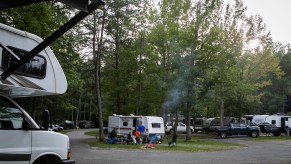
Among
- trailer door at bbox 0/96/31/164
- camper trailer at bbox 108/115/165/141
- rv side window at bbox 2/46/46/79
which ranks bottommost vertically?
camper trailer at bbox 108/115/165/141

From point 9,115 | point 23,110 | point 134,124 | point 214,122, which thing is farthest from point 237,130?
point 9,115

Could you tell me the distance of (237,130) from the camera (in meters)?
39.4

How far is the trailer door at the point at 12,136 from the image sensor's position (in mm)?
6336

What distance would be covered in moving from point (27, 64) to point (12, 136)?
1.30 metres

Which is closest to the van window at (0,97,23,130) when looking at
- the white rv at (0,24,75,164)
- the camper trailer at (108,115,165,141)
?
the white rv at (0,24,75,164)

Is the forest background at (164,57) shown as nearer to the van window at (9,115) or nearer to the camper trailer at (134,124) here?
the camper trailer at (134,124)

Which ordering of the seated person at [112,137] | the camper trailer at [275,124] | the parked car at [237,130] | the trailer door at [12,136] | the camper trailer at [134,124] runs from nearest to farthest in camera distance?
the trailer door at [12,136], the seated person at [112,137], the camper trailer at [134,124], the parked car at [237,130], the camper trailer at [275,124]

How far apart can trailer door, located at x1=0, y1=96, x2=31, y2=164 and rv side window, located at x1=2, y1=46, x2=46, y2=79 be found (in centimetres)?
58

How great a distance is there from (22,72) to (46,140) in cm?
134

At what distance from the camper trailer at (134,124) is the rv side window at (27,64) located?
22.9 m

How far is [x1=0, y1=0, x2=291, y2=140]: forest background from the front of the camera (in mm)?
31047

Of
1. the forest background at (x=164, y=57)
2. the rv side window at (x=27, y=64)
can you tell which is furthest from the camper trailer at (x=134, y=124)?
the rv side window at (x=27, y=64)

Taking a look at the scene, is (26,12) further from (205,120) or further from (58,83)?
(205,120)

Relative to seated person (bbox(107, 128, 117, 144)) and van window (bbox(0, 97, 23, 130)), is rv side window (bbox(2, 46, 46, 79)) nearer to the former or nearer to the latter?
van window (bbox(0, 97, 23, 130))
